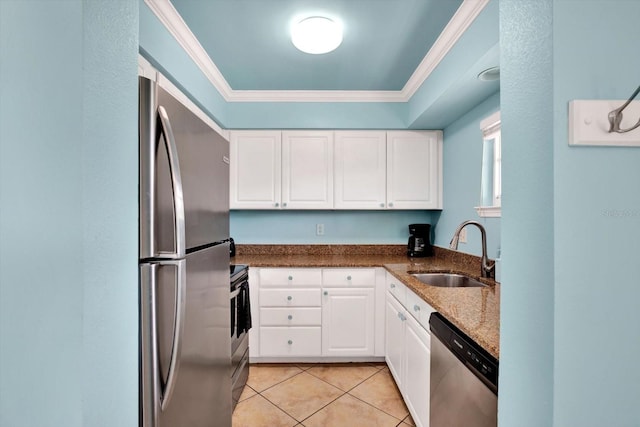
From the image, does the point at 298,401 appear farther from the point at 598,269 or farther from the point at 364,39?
the point at 364,39

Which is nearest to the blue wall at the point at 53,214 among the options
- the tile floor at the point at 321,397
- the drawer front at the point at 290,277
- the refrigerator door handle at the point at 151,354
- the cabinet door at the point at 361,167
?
the refrigerator door handle at the point at 151,354

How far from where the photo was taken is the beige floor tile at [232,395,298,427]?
195cm

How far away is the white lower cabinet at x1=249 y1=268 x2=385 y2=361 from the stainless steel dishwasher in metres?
1.18

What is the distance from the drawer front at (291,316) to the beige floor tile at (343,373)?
1.25ft

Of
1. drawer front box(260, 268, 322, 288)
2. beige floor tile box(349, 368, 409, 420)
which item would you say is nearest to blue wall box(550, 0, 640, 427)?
beige floor tile box(349, 368, 409, 420)

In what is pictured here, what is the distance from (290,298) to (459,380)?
1.68 meters

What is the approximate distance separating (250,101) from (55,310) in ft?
8.75

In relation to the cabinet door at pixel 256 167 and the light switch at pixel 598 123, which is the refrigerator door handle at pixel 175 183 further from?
the cabinet door at pixel 256 167

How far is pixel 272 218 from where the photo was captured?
3283 mm

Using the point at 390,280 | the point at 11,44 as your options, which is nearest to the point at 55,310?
the point at 11,44

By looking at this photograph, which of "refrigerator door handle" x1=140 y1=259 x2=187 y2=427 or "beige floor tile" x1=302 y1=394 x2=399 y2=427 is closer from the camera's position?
"refrigerator door handle" x1=140 y1=259 x2=187 y2=427

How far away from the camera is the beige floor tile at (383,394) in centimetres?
208

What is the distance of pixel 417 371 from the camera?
5.82ft

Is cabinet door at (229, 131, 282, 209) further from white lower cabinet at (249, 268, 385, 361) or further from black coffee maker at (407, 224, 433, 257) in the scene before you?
black coffee maker at (407, 224, 433, 257)
